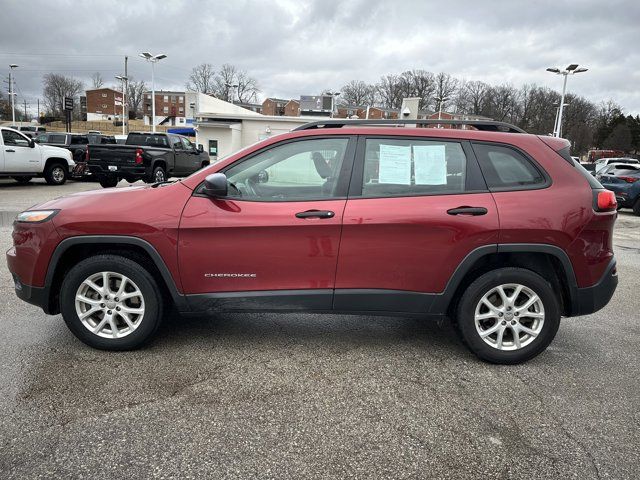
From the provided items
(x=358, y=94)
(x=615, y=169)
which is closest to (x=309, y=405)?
(x=615, y=169)

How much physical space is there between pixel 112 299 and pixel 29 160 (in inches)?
570

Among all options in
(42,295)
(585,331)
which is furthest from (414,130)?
(42,295)

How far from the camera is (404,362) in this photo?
3602 millimetres

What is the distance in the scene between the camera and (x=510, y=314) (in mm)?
3533

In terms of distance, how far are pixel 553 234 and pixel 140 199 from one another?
9.92 feet

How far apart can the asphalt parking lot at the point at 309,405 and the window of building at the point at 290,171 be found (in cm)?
126

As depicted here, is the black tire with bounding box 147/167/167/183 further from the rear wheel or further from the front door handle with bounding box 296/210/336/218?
the front door handle with bounding box 296/210/336/218

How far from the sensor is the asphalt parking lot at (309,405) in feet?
7.93

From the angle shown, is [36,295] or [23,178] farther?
[23,178]

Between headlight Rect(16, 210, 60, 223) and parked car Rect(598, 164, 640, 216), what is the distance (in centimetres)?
1559

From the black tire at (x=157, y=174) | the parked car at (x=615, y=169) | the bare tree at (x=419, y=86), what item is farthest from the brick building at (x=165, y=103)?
the parked car at (x=615, y=169)

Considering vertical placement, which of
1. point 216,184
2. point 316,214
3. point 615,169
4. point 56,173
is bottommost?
point 56,173

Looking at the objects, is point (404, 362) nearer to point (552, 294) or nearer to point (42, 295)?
point (552, 294)

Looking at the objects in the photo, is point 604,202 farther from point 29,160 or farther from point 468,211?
point 29,160
